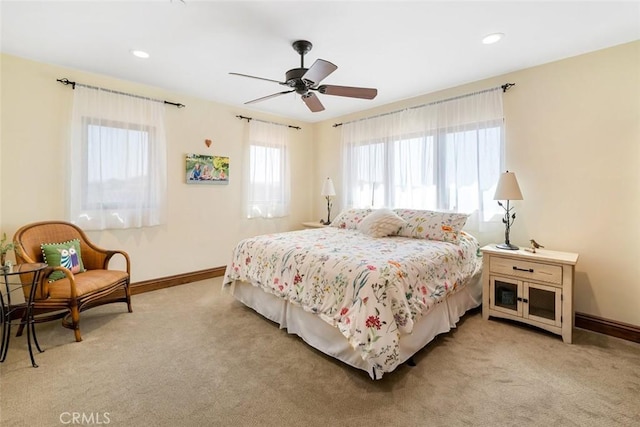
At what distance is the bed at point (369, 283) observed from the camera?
1.83m

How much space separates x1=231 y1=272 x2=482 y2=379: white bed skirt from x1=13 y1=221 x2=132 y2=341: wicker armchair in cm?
121

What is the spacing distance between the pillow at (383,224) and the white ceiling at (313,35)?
158 cm

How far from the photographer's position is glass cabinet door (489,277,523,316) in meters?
2.62

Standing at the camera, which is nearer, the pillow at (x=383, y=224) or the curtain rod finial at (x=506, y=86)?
the curtain rod finial at (x=506, y=86)

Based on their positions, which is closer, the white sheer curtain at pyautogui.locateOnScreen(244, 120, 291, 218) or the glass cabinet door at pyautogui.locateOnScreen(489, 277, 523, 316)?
the glass cabinet door at pyautogui.locateOnScreen(489, 277, 523, 316)

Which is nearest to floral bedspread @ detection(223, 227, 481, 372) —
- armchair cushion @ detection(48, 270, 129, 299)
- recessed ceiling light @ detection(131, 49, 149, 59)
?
armchair cushion @ detection(48, 270, 129, 299)

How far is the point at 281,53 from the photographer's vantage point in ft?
8.82

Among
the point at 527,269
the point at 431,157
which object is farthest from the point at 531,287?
the point at 431,157

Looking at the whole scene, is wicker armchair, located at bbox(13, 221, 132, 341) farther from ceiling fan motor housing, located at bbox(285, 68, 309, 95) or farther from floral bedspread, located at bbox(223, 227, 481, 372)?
ceiling fan motor housing, located at bbox(285, 68, 309, 95)

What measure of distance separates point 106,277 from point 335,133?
150 inches

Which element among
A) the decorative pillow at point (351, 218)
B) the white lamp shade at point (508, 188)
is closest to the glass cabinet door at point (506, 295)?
the white lamp shade at point (508, 188)

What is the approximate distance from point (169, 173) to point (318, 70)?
2.64 meters

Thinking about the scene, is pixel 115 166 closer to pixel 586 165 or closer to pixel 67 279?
pixel 67 279

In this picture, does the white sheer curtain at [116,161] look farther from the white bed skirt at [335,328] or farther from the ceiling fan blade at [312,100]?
the ceiling fan blade at [312,100]
